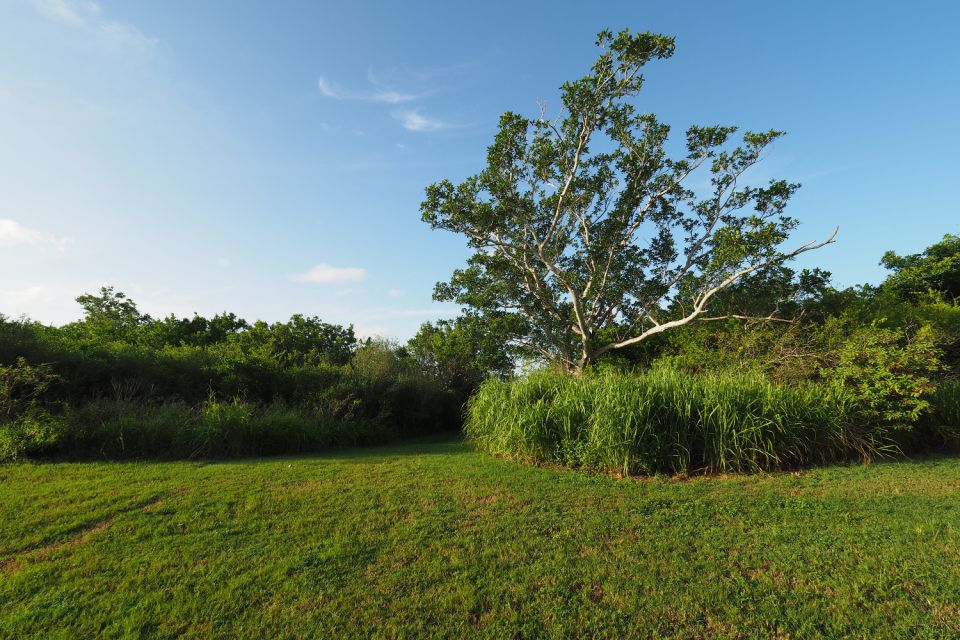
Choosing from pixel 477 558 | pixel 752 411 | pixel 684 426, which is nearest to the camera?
pixel 477 558

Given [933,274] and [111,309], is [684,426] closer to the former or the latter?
[933,274]

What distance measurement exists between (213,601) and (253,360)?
31.7ft

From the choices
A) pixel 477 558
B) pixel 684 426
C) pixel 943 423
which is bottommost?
pixel 477 558

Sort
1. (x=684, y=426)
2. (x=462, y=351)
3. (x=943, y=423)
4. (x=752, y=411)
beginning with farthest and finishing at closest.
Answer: (x=462, y=351), (x=943, y=423), (x=752, y=411), (x=684, y=426)

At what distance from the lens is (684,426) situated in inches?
252

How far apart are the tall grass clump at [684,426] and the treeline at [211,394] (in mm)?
4826

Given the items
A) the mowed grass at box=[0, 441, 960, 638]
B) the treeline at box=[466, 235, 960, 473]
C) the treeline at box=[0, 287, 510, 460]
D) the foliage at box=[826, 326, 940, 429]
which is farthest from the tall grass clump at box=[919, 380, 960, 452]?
the treeline at box=[0, 287, 510, 460]

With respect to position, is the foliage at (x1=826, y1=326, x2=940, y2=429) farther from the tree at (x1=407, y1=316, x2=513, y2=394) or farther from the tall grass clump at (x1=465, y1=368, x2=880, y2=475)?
the tree at (x1=407, y1=316, x2=513, y2=394)

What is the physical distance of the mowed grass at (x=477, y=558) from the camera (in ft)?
8.58

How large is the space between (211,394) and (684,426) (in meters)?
9.57

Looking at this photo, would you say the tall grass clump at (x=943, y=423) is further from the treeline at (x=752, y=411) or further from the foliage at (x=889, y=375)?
the foliage at (x=889, y=375)

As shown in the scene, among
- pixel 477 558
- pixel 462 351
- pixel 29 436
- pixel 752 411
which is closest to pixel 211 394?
pixel 29 436

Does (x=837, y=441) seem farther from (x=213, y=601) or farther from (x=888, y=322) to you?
(x=213, y=601)

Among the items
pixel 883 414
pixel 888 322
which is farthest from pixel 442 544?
pixel 888 322
